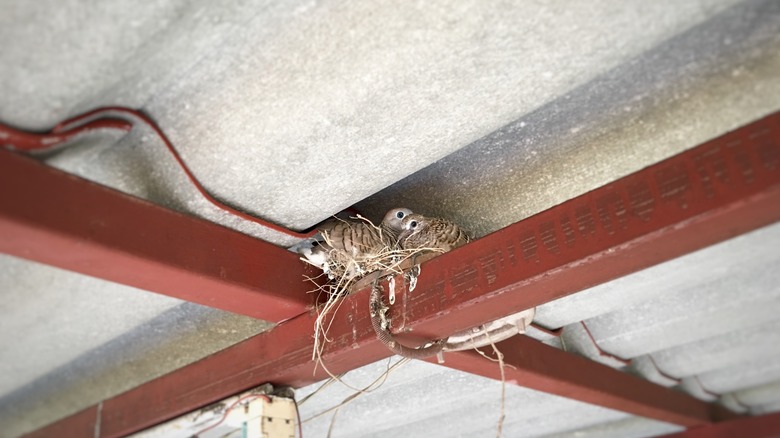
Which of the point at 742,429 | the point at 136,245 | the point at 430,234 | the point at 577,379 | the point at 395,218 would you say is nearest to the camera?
the point at 136,245

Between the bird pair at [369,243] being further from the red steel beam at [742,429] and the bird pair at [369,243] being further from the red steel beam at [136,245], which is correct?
the red steel beam at [742,429]

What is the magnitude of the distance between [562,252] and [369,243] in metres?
0.65

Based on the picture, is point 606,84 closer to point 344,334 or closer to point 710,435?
point 344,334

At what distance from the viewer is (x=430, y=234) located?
1890 millimetres

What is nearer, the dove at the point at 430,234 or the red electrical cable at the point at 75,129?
the red electrical cable at the point at 75,129

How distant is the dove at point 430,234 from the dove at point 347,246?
33mm

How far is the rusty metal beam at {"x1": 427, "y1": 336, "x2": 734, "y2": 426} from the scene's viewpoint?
2.17 meters

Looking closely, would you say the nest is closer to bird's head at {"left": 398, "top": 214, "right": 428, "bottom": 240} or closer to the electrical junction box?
bird's head at {"left": 398, "top": 214, "right": 428, "bottom": 240}

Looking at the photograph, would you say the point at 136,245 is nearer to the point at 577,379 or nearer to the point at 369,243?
the point at 369,243

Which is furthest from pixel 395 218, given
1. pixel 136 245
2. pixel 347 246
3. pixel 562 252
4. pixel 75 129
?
pixel 75 129

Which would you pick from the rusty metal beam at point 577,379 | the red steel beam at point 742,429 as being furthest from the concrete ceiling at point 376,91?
the red steel beam at point 742,429

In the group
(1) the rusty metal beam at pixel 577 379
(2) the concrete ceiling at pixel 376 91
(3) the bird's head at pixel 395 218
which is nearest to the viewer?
(2) the concrete ceiling at pixel 376 91

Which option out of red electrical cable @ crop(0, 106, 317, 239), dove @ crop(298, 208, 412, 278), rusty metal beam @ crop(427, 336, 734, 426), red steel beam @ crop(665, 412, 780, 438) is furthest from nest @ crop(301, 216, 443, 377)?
red steel beam @ crop(665, 412, 780, 438)

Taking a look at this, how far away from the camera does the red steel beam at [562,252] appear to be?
4.19 feet
